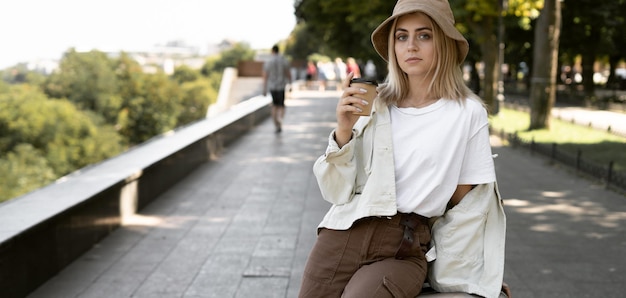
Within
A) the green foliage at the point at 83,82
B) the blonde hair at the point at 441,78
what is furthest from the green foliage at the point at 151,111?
the blonde hair at the point at 441,78

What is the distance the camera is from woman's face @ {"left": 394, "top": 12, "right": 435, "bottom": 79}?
9.00 feet

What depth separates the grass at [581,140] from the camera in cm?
1245

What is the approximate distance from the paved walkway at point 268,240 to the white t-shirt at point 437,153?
2.73 m

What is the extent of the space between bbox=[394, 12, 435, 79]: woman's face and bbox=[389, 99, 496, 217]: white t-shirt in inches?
5.7

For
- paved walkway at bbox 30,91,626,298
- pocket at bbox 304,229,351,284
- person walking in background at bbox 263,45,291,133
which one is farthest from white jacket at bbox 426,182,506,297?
person walking in background at bbox 263,45,291,133

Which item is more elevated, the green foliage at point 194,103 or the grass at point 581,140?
the grass at point 581,140

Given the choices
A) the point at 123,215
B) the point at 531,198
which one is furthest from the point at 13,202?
the point at 531,198

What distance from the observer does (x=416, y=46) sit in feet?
9.02

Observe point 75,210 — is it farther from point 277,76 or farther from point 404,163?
point 277,76

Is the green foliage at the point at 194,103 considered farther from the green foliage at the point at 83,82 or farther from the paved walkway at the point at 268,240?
the paved walkway at the point at 268,240

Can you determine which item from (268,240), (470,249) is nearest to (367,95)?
(470,249)

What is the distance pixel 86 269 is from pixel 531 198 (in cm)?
536

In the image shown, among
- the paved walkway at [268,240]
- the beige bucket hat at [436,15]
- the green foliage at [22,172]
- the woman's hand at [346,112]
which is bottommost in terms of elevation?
the green foliage at [22,172]

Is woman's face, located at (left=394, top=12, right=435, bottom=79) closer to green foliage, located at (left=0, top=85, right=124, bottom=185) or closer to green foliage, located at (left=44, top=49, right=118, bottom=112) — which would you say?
green foliage, located at (left=0, top=85, right=124, bottom=185)
